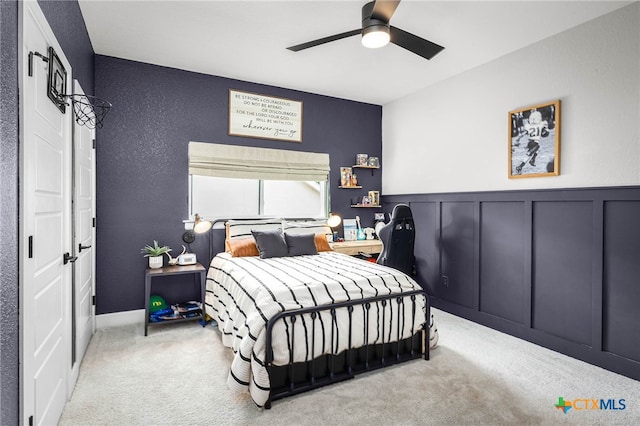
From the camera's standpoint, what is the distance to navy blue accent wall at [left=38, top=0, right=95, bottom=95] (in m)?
1.96

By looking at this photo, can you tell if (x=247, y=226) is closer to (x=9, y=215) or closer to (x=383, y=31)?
(x=383, y=31)

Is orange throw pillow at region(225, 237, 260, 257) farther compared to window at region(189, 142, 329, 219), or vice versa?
window at region(189, 142, 329, 219)

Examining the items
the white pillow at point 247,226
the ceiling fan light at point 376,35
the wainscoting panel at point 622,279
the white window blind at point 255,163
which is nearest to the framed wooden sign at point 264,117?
the white window blind at point 255,163

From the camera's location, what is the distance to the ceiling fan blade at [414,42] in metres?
2.48

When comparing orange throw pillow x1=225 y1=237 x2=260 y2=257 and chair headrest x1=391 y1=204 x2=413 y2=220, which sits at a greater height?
chair headrest x1=391 y1=204 x2=413 y2=220

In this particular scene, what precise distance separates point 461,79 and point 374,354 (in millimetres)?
3124

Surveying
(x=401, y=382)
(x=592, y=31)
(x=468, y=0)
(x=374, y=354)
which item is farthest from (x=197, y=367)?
(x=592, y=31)

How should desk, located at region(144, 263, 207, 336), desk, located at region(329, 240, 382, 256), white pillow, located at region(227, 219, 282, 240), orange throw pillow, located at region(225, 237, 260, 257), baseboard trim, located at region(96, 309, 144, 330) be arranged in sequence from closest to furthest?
desk, located at region(144, 263, 207, 336) → baseboard trim, located at region(96, 309, 144, 330) → orange throw pillow, located at region(225, 237, 260, 257) → white pillow, located at region(227, 219, 282, 240) → desk, located at region(329, 240, 382, 256)

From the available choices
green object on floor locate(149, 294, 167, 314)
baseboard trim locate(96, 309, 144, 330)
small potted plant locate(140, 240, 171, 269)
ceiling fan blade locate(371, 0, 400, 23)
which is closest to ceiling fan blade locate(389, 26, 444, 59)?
ceiling fan blade locate(371, 0, 400, 23)

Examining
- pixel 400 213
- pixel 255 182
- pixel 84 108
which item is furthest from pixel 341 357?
pixel 84 108

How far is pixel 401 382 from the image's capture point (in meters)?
2.46

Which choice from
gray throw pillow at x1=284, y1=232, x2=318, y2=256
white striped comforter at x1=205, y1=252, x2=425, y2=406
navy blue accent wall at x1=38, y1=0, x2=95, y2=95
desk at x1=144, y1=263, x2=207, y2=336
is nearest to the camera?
navy blue accent wall at x1=38, y1=0, x2=95, y2=95

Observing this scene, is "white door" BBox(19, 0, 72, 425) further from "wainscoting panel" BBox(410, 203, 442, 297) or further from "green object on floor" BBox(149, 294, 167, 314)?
"wainscoting panel" BBox(410, 203, 442, 297)

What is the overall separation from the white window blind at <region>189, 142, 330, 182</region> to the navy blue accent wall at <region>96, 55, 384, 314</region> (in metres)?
0.12
